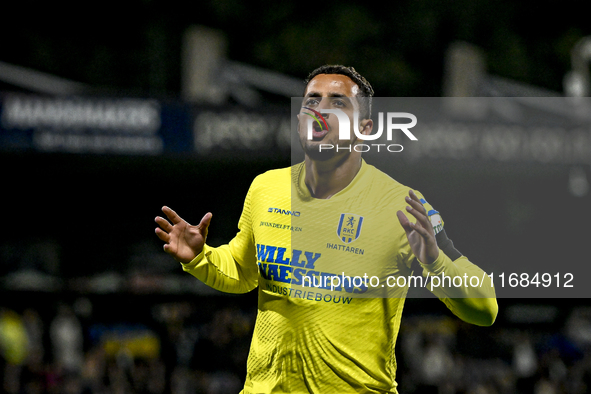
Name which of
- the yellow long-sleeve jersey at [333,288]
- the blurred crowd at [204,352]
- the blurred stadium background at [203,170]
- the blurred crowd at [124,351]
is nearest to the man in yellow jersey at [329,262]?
the yellow long-sleeve jersey at [333,288]

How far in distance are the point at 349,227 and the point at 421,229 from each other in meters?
0.56

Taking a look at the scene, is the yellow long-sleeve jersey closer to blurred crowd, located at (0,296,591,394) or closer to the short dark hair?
the short dark hair

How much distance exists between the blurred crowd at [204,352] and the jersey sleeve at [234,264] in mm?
7573

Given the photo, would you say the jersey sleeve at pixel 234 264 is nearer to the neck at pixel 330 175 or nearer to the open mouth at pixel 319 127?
the neck at pixel 330 175

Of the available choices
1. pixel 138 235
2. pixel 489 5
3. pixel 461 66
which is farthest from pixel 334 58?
pixel 138 235

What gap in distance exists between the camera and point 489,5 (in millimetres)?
20297

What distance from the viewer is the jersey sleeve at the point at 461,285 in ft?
11.4

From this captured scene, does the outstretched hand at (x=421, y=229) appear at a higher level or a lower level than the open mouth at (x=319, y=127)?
lower

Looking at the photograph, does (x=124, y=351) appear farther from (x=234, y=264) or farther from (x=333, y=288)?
(x=333, y=288)

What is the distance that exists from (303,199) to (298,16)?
16068mm

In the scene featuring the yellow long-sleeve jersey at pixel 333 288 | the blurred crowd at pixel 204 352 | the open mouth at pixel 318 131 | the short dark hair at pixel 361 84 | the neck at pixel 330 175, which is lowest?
the blurred crowd at pixel 204 352

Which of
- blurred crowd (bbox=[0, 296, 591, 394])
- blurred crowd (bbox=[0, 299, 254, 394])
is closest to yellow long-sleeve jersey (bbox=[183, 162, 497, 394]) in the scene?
blurred crowd (bbox=[0, 296, 591, 394])

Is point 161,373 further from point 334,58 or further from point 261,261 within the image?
point 334,58

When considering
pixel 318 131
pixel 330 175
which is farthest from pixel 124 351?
pixel 318 131
